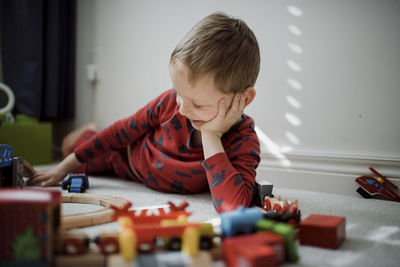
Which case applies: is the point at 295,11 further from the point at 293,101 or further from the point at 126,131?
the point at 126,131

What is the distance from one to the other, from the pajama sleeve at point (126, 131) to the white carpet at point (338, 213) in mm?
126

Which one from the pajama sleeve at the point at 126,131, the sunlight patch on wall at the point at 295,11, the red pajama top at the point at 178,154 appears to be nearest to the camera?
the red pajama top at the point at 178,154

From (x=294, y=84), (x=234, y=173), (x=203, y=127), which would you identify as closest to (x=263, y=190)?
(x=234, y=173)

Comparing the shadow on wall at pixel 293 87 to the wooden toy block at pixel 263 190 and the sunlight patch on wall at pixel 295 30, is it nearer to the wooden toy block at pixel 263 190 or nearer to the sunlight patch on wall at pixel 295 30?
the sunlight patch on wall at pixel 295 30

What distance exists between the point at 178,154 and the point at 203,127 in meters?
0.19

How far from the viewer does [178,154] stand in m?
1.04

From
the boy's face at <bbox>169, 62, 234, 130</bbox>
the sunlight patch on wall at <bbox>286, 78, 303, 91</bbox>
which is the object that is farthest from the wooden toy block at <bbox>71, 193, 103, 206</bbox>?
the sunlight patch on wall at <bbox>286, 78, 303, 91</bbox>

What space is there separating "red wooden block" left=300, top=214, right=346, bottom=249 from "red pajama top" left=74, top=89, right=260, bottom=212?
7.7 inches

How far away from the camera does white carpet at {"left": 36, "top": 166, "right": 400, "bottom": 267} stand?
22.5 inches

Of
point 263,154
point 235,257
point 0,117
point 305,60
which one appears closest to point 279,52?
point 305,60

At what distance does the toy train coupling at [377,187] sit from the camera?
1093mm

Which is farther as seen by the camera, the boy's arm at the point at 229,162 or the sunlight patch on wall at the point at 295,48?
the sunlight patch on wall at the point at 295,48

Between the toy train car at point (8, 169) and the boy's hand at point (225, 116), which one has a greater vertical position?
the boy's hand at point (225, 116)

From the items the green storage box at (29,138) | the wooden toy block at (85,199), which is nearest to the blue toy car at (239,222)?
the wooden toy block at (85,199)
